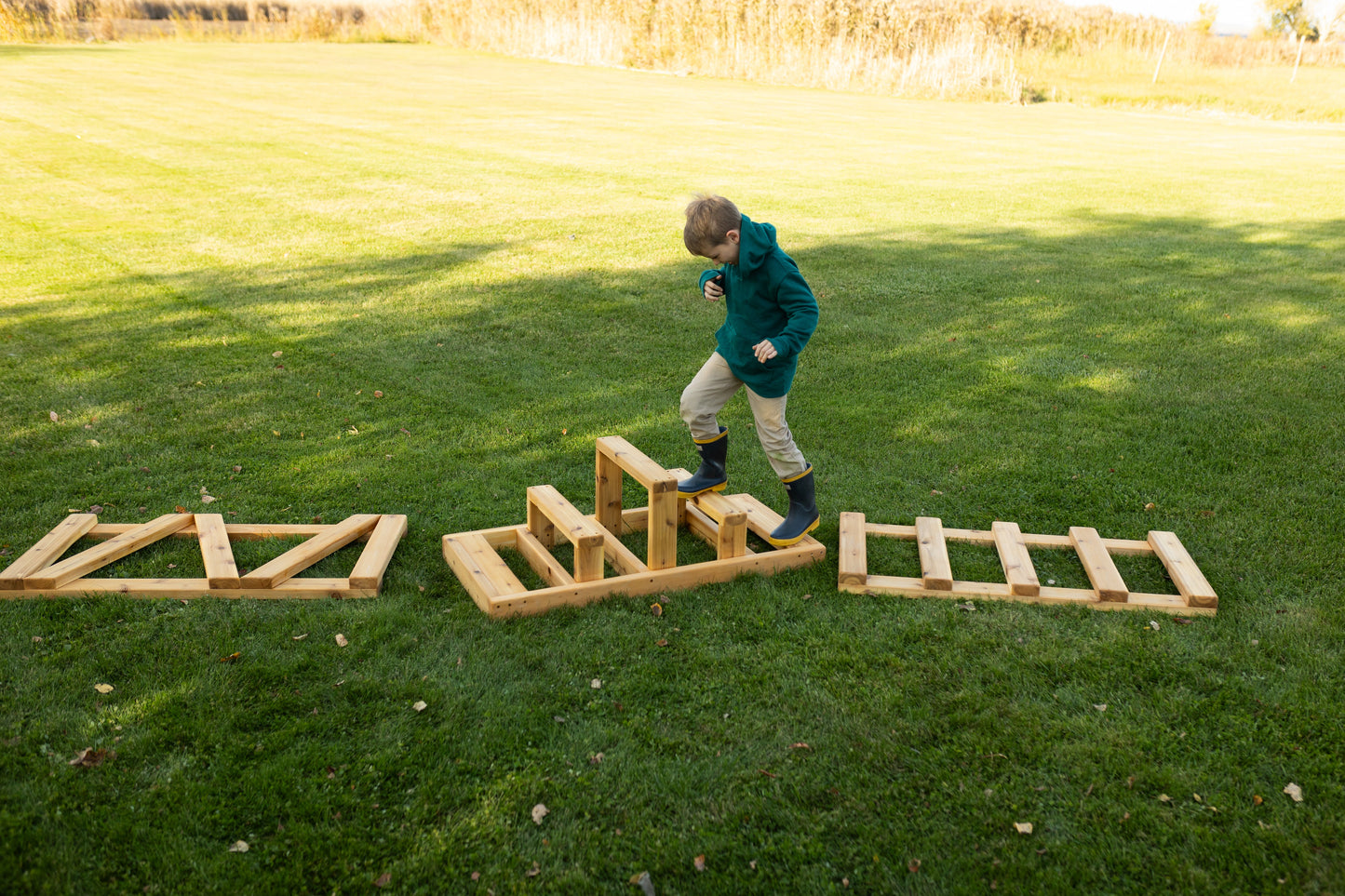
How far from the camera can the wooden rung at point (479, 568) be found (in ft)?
14.4

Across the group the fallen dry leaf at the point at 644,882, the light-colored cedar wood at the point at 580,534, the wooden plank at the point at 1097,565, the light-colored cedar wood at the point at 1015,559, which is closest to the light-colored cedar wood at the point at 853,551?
the light-colored cedar wood at the point at 1015,559

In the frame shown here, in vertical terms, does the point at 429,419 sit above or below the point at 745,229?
below

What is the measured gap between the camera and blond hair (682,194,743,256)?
4.28 m

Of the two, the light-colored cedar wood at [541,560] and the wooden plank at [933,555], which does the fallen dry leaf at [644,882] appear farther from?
the wooden plank at [933,555]

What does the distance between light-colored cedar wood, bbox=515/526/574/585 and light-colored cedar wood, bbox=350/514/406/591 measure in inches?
25.7

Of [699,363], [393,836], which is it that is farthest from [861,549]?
[699,363]

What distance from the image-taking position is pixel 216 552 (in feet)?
15.2

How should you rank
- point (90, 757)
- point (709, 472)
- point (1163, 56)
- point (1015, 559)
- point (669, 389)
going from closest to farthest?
point (90, 757), point (1015, 559), point (709, 472), point (669, 389), point (1163, 56)

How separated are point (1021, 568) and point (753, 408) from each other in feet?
5.15

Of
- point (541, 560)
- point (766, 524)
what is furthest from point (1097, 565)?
point (541, 560)

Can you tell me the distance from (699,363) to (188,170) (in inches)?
501

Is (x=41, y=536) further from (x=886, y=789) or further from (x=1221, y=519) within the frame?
(x=1221, y=519)

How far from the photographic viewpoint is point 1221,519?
5398 millimetres

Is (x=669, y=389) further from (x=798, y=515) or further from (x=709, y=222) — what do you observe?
A: (x=709, y=222)
